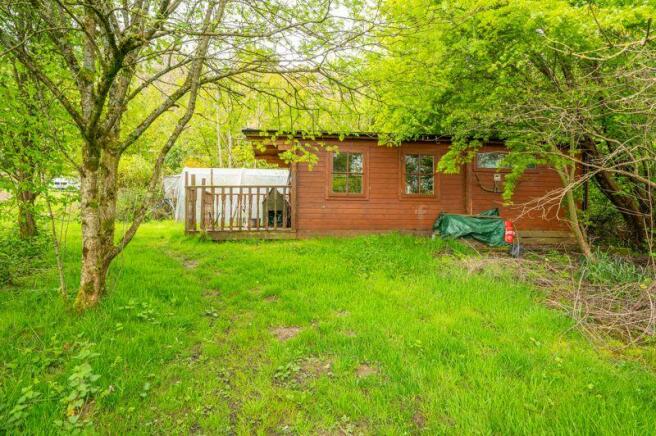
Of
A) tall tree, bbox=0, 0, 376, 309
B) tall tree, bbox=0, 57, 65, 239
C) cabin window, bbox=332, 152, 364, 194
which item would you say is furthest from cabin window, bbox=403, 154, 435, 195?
tall tree, bbox=0, 57, 65, 239

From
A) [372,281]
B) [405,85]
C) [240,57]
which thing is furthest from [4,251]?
[405,85]

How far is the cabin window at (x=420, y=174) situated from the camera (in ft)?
28.9

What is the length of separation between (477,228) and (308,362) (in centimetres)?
579

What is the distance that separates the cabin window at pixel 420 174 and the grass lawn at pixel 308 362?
14.7ft

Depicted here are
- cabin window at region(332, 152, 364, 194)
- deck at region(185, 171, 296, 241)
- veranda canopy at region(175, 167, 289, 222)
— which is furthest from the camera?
veranda canopy at region(175, 167, 289, 222)

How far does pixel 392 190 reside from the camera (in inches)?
345

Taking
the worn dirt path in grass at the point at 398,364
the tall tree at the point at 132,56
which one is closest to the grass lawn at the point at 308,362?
the worn dirt path in grass at the point at 398,364

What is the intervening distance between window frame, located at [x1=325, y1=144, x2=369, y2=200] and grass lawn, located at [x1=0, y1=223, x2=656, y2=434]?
13.9ft

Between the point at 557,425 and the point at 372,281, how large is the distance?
298 centimetres

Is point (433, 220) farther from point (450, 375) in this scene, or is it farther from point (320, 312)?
point (450, 375)

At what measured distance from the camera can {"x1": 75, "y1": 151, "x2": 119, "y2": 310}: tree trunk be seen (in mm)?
3246

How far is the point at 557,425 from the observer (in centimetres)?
191

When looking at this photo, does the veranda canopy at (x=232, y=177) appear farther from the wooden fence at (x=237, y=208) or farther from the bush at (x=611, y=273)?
the bush at (x=611, y=273)

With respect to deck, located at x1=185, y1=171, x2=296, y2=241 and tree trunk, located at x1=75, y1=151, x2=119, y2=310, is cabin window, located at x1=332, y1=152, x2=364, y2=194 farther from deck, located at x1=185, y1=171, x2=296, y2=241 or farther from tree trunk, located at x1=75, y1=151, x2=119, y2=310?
tree trunk, located at x1=75, y1=151, x2=119, y2=310
